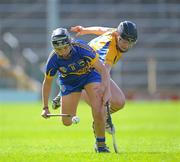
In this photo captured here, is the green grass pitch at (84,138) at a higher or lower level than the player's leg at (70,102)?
lower

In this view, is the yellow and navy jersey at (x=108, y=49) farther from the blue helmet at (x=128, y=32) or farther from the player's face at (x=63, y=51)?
the player's face at (x=63, y=51)

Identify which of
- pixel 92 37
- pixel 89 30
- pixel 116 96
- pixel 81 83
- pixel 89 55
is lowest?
pixel 92 37

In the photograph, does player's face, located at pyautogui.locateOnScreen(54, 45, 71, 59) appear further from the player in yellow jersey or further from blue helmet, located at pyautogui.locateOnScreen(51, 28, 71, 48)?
the player in yellow jersey

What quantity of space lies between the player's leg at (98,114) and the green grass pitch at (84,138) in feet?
0.71

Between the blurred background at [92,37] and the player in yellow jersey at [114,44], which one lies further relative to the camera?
the blurred background at [92,37]

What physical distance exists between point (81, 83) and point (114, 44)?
1.20 meters

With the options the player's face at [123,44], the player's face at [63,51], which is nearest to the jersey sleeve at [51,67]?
the player's face at [63,51]

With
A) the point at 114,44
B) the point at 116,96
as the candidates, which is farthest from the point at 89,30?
the point at 116,96

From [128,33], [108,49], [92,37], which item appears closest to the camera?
[128,33]

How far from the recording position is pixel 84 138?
56.3 ft

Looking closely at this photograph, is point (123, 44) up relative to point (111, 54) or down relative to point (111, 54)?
up

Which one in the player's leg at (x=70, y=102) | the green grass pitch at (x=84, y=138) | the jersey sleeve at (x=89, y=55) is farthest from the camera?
the player's leg at (x=70, y=102)

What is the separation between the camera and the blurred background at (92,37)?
40.3m

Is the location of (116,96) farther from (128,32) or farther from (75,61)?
(75,61)
